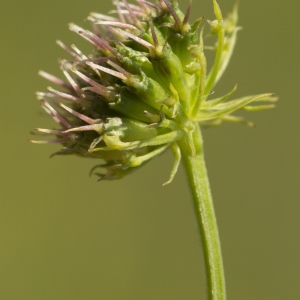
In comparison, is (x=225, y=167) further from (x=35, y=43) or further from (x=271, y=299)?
(x=35, y=43)

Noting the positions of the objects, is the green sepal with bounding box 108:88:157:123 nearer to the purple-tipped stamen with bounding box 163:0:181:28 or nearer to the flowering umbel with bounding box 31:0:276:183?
the flowering umbel with bounding box 31:0:276:183

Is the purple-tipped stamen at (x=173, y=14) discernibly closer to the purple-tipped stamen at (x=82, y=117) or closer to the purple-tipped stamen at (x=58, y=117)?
the purple-tipped stamen at (x=82, y=117)

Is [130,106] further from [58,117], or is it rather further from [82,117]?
[58,117]

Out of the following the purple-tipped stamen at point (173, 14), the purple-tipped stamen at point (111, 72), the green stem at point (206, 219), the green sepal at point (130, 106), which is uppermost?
the purple-tipped stamen at point (173, 14)

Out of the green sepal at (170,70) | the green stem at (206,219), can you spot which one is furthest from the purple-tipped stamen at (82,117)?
the green stem at (206,219)

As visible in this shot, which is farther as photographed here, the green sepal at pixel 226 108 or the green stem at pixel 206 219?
the green sepal at pixel 226 108

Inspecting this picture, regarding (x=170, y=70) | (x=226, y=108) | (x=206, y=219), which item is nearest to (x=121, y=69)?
(x=170, y=70)

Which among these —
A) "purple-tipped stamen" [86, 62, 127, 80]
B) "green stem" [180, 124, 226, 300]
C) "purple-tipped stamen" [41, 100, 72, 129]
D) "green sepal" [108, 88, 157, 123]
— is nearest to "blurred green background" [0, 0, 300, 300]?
"green stem" [180, 124, 226, 300]
